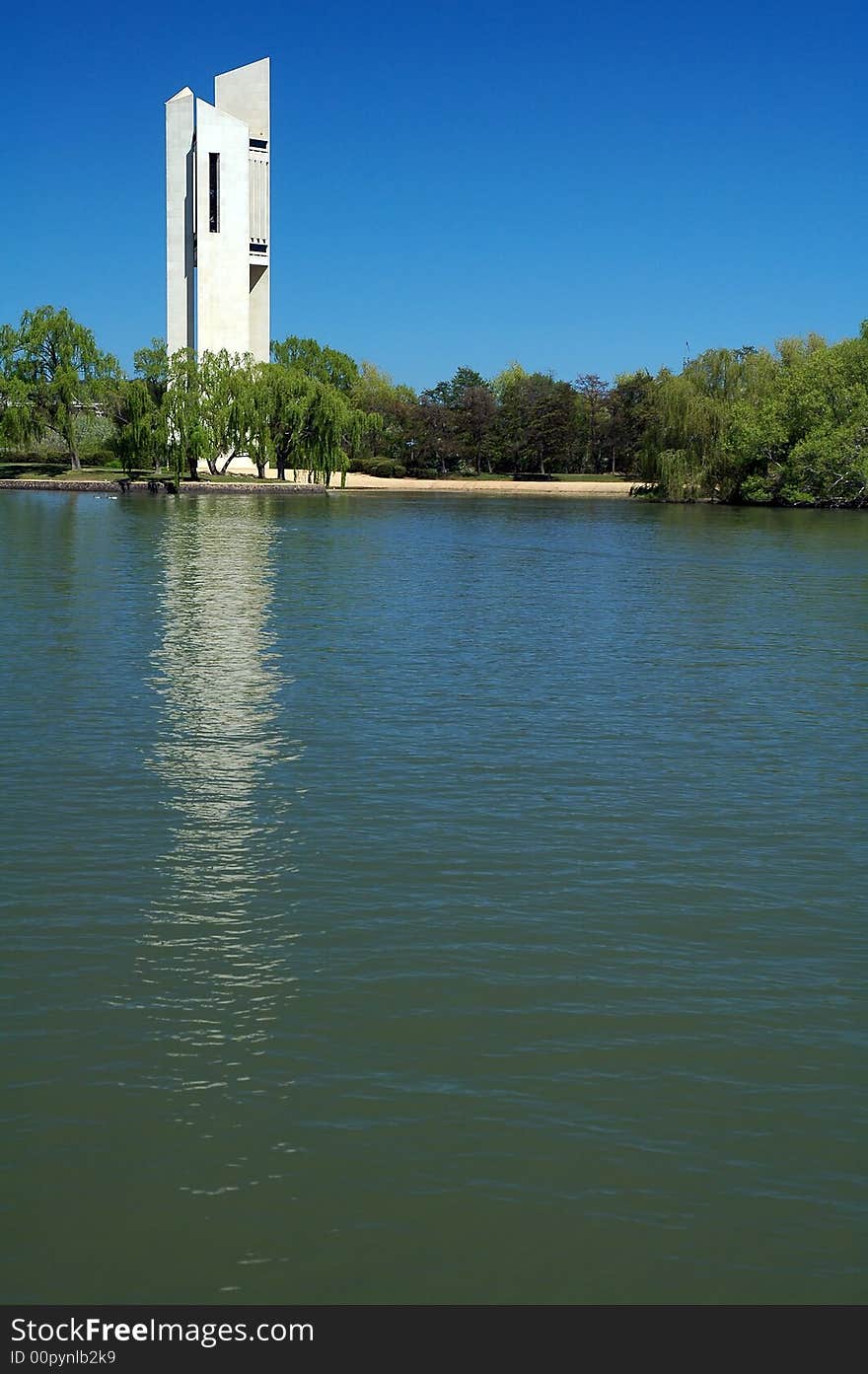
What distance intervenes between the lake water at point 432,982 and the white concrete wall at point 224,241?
79299 millimetres

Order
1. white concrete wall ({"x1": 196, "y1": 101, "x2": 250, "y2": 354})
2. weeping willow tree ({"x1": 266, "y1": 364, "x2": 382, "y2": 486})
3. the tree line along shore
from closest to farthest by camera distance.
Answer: the tree line along shore, weeping willow tree ({"x1": 266, "y1": 364, "x2": 382, "y2": 486}), white concrete wall ({"x1": 196, "y1": 101, "x2": 250, "y2": 354})

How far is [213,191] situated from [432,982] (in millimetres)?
92792

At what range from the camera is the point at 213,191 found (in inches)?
3639

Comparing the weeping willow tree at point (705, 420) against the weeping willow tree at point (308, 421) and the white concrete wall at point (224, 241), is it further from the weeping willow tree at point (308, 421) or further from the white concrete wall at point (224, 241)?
the white concrete wall at point (224, 241)

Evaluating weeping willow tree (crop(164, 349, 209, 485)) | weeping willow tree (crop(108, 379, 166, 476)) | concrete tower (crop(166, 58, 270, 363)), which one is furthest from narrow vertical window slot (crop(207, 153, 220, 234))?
weeping willow tree (crop(108, 379, 166, 476))

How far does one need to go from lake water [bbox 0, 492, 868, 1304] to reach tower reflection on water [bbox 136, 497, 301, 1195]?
3 cm

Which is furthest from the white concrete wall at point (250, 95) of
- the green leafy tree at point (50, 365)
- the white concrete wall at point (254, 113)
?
the green leafy tree at point (50, 365)

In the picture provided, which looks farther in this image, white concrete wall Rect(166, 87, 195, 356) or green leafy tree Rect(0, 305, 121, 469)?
white concrete wall Rect(166, 87, 195, 356)

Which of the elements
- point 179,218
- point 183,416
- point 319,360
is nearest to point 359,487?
point 319,360

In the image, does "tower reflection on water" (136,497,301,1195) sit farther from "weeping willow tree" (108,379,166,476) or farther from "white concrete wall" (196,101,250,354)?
"white concrete wall" (196,101,250,354)

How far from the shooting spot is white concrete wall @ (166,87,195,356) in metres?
93.6

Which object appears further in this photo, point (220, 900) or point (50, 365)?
point (50, 365)

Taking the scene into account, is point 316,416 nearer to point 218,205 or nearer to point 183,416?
point 183,416

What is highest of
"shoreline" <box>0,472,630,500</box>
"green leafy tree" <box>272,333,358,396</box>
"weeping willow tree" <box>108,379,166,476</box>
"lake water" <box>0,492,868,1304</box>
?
"green leafy tree" <box>272,333,358,396</box>
